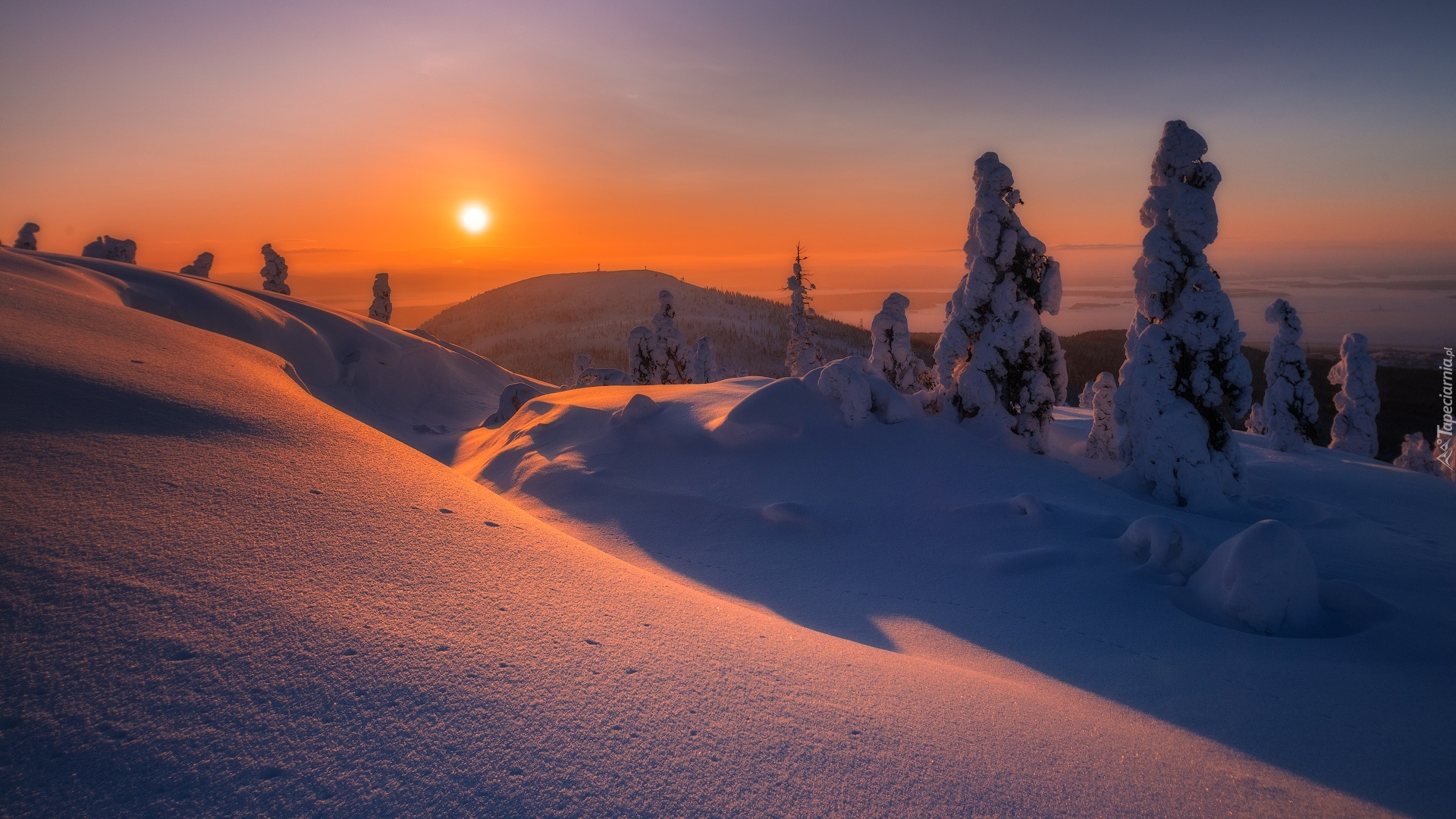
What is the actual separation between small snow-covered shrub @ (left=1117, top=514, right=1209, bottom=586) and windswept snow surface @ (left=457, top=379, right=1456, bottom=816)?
0.02m

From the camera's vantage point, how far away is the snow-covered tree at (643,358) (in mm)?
32844

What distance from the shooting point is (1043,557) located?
812 centimetres

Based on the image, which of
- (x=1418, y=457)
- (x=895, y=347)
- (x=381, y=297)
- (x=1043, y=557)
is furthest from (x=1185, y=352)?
(x=381, y=297)

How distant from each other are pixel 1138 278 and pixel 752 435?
929cm

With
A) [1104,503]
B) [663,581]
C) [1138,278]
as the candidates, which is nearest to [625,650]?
[663,581]

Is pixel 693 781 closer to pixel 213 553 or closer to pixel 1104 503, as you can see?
pixel 213 553

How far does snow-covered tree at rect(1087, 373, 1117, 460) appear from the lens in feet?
58.5

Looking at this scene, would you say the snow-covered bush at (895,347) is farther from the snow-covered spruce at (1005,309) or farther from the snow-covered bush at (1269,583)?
the snow-covered bush at (1269,583)

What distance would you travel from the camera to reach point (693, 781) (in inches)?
101

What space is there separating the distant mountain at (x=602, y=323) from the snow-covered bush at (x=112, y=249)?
48.6m

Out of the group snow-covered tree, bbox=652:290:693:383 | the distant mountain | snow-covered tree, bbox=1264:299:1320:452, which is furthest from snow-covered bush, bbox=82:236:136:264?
snow-covered tree, bbox=1264:299:1320:452

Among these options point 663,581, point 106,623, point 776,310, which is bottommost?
point 663,581

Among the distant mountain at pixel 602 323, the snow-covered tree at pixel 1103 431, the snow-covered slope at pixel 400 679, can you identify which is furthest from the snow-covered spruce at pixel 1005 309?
the distant mountain at pixel 602 323

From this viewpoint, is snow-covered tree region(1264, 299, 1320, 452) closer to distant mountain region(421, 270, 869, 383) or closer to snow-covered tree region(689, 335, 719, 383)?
snow-covered tree region(689, 335, 719, 383)
